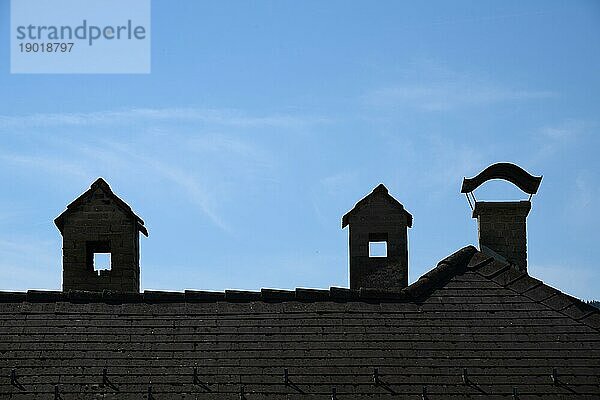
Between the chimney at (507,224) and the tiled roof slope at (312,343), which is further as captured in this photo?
the chimney at (507,224)

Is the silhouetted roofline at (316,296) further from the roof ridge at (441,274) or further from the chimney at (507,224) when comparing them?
the chimney at (507,224)

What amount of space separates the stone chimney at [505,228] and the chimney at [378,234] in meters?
1.45

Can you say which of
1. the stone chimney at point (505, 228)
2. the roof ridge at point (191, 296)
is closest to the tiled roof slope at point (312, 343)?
the roof ridge at point (191, 296)

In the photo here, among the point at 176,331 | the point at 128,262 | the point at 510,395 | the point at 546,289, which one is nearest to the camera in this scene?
the point at 510,395

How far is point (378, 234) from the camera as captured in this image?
73.7ft

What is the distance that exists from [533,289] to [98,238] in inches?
310

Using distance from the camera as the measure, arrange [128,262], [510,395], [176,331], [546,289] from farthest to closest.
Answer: [128,262] < [546,289] < [176,331] < [510,395]

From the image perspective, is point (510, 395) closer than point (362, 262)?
Yes

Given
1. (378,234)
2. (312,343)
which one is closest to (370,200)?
A: (378,234)

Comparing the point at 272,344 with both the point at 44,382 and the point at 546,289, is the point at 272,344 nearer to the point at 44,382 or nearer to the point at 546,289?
the point at 44,382

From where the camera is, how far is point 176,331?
18609 millimetres

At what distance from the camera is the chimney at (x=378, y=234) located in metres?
22.2

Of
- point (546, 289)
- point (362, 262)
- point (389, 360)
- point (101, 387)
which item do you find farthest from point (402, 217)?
point (101, 387)

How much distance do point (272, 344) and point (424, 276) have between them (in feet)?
10.7
